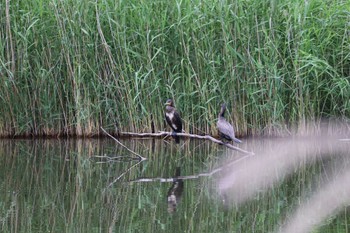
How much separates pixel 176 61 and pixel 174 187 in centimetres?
322

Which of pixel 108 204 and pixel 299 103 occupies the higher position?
pixel 299 103

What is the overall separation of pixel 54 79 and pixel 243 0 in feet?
7.72

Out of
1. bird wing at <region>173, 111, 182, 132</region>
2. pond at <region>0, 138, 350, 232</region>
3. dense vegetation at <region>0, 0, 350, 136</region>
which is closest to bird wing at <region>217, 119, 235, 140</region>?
pond at <region>0, 138, 350, 232</region>

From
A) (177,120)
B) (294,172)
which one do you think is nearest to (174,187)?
(294,172)

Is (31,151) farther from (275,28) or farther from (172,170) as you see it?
(275,28)

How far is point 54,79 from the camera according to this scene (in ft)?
33.0

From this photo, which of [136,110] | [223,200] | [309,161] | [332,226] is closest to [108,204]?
[223,200]

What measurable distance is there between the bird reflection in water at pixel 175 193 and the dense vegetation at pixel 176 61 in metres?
2.45

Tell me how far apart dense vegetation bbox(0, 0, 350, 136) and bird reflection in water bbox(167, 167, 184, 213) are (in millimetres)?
2451

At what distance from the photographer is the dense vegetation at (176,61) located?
9.70 metres

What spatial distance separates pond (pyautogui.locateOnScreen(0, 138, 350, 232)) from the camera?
5.52 meters

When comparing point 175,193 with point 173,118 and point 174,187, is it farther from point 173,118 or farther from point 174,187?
point 173,118

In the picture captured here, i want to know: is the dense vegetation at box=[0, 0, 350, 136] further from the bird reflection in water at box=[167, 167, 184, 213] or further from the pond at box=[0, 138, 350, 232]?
the bird reflection in water at box=[167, 167, 184, 213]

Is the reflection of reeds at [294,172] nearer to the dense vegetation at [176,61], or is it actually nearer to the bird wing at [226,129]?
the bird wing at [226,129]
